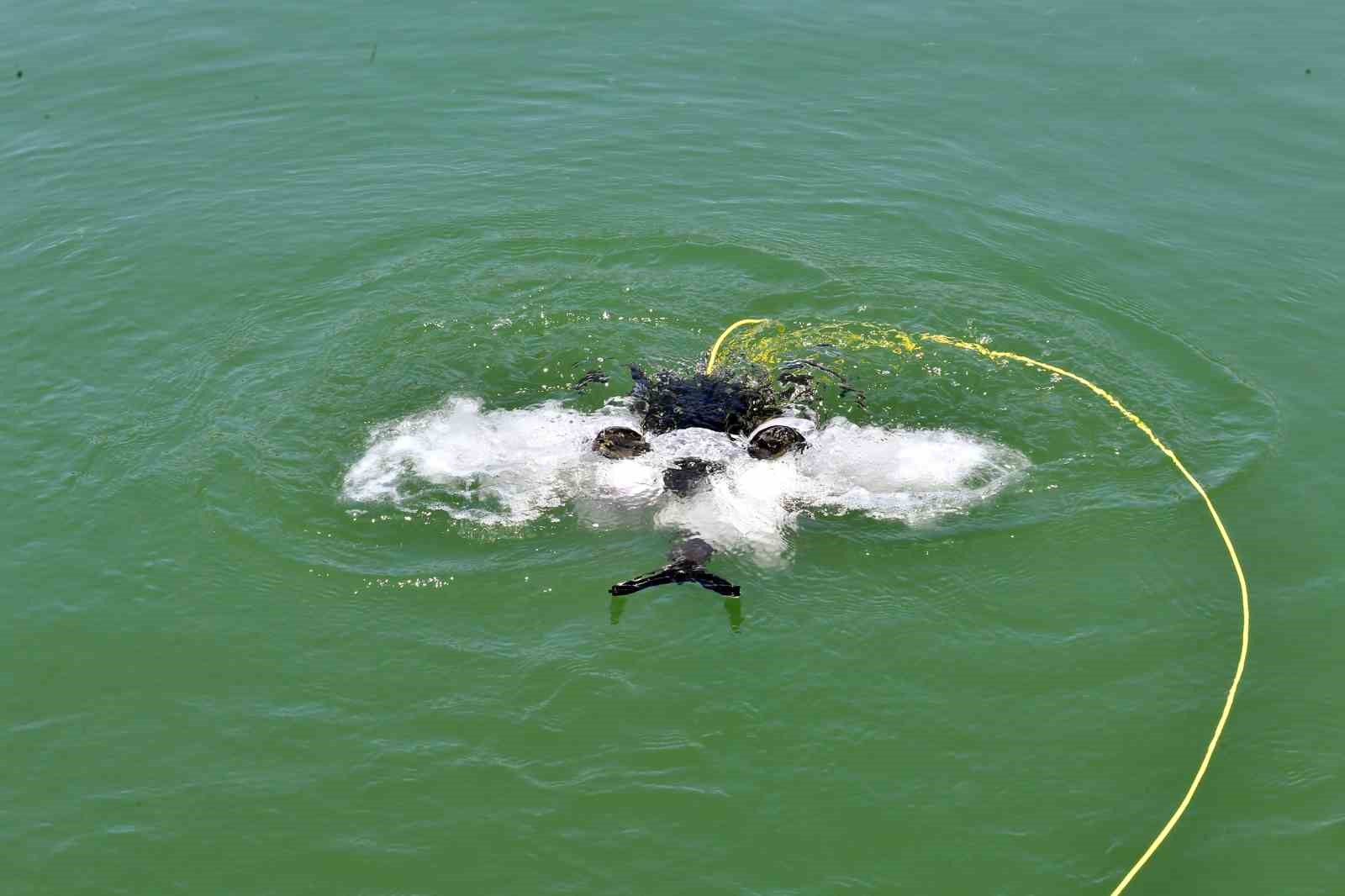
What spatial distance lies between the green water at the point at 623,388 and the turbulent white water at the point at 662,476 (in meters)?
0.43

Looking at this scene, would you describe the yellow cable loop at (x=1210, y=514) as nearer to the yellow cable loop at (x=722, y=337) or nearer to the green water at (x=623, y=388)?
the yellow cable loop at (x=722, y=337)

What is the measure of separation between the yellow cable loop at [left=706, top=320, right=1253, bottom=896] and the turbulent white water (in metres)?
2.47

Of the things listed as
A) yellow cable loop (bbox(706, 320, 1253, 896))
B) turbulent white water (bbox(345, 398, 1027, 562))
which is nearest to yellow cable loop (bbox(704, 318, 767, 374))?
yellow cable loop (bbox(706, 320, 1253, 896))

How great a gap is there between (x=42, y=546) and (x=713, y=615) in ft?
33.0

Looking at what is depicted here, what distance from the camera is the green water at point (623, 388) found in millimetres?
15359

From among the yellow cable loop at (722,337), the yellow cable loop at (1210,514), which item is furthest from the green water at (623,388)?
the yellow cable loop at (722,337)

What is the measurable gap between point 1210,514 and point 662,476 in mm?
8361

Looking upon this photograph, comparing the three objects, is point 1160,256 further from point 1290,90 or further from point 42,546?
point 42,546

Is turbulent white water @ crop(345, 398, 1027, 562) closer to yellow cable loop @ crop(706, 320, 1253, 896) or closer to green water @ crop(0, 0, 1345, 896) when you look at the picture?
green water @ crop(0, 0, 1345, 896)

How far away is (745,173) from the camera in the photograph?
2866 cm

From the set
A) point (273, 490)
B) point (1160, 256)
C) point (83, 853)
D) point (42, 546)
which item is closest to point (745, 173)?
point (1160, 256)

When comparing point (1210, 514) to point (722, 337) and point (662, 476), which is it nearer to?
point (662, 476)

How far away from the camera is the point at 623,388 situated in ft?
73.0

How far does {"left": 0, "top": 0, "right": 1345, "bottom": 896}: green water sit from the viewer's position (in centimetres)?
1536
